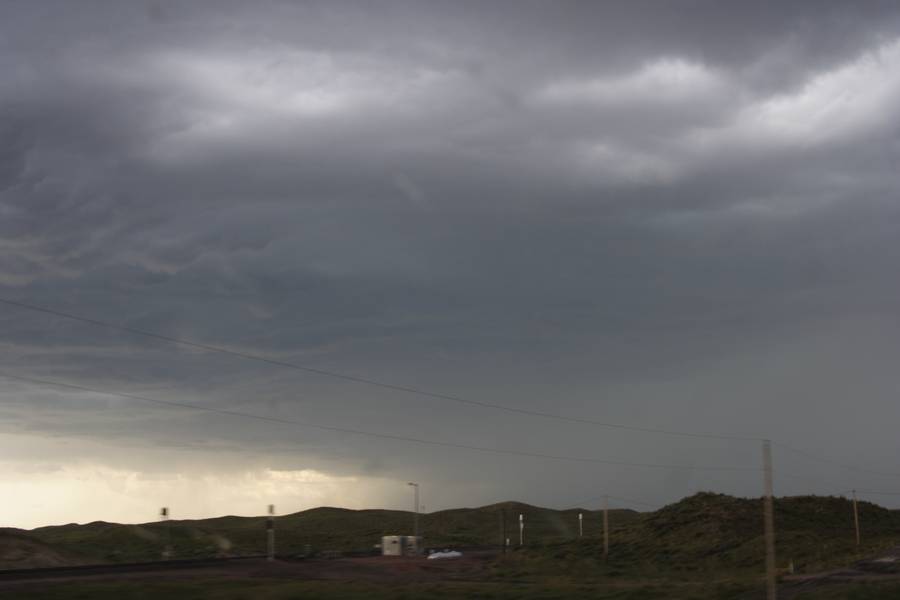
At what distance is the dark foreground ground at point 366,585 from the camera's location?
202 feet

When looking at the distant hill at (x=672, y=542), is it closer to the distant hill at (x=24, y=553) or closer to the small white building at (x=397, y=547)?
the distant hill at (x=24, y=553)

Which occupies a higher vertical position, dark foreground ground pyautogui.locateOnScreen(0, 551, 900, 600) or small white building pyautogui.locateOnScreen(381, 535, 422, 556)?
dark foreground ground pyautogui.locateOnScreen(0, 551, 900, 600)

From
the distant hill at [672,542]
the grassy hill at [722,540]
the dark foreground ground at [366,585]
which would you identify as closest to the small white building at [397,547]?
the distant hill at [672,542]

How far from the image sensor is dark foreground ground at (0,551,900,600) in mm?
61594

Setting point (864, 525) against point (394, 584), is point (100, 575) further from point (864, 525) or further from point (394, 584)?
point (864, 525)

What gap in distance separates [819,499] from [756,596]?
9949 cm

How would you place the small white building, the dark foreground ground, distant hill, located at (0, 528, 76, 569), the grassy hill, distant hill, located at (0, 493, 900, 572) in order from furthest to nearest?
the small white building, the grassy hill, distant hill, located at (0, 493, 900, 572), distant hill, located at (0, 528, 76, 569), the dark foreground ground

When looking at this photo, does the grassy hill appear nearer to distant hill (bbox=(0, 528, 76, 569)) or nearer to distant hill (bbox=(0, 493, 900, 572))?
distant hill (bbox=(0, 493, 900, 572))

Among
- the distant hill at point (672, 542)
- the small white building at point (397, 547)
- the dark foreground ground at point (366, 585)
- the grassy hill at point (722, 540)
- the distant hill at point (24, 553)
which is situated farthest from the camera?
the small white building at point (397, 547)

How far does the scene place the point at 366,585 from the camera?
7200 cm

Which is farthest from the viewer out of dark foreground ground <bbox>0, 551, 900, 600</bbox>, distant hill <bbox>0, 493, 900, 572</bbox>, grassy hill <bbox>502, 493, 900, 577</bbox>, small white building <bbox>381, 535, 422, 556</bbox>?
small white building <bbox>381, 535, 422, 556</bbox>

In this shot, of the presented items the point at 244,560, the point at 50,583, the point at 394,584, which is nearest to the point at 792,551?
the point at 394,584

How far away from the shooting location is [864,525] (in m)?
147

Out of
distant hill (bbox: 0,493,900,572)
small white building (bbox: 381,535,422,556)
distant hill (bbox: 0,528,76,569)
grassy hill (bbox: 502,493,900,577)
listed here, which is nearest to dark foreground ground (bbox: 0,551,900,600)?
grassy hill (bbox: 502,493,900,577)
